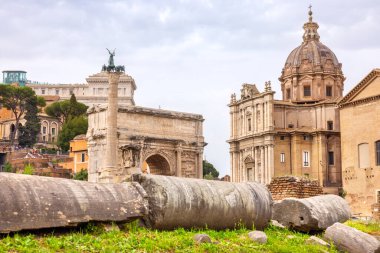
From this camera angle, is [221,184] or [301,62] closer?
[221,184]

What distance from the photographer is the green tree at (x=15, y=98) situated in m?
86.1

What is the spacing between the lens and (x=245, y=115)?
59844 millimetres

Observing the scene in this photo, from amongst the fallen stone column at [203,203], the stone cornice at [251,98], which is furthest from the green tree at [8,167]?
the fallen stone column at [203,203]

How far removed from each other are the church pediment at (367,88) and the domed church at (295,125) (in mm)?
10071

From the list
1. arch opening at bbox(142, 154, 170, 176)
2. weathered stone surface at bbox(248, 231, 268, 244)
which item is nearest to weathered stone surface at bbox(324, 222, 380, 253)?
weathered stone surface at bbox(248, 231, 268, 244)

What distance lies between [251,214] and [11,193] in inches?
204

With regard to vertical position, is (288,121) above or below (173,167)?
above

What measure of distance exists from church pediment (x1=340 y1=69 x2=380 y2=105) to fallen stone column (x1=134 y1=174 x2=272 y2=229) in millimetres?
31138

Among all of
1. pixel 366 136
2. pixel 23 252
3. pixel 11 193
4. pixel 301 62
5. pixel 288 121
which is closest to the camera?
pixel 23 252

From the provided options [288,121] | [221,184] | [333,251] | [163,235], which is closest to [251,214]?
[221,184]

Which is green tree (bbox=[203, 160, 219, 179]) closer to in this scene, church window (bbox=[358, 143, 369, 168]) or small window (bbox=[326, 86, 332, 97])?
small window (bbox=[326, 86, 332, 97])

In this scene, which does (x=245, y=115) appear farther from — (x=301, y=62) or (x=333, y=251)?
(x=333, y=251)

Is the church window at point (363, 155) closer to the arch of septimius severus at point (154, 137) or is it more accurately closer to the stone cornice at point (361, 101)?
the stone cornice at point (361, 101)

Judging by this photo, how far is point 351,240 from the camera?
11.5m
